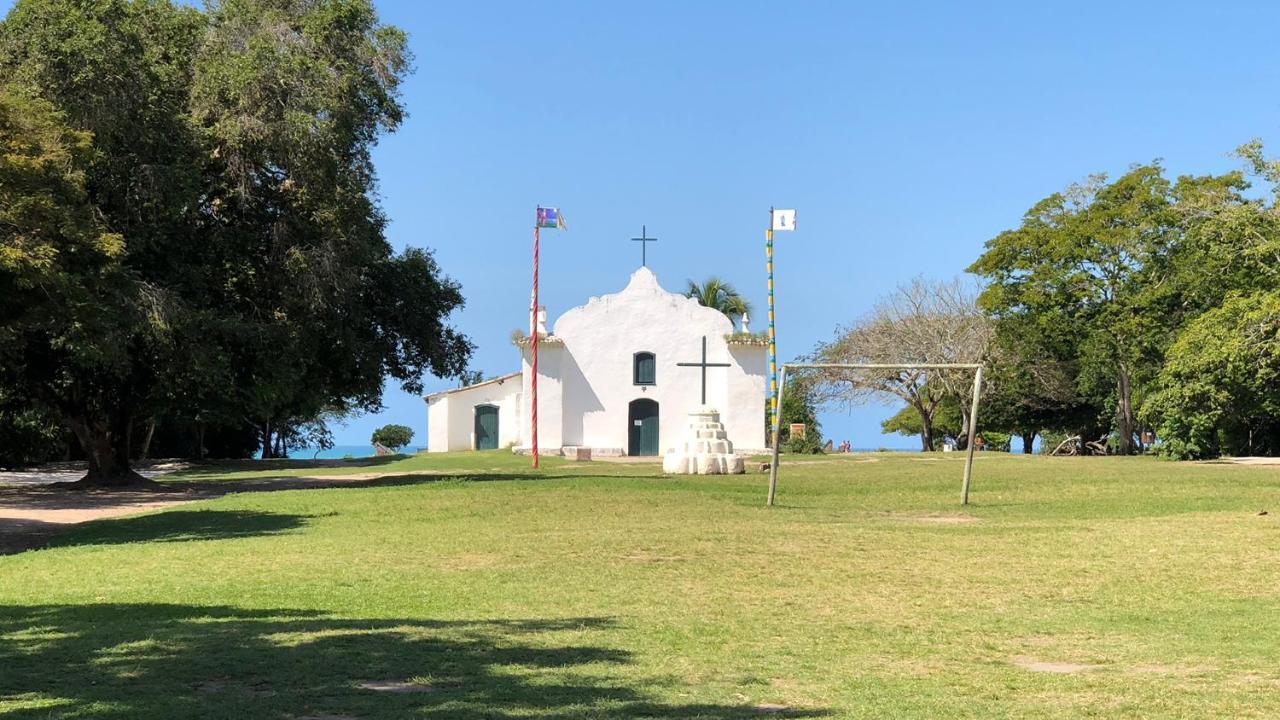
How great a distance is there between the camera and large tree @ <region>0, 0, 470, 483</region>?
2747 centimetres

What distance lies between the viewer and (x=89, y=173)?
28.1m

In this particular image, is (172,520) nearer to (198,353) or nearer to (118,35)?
(198,353)

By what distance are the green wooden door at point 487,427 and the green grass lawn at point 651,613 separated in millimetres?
34620

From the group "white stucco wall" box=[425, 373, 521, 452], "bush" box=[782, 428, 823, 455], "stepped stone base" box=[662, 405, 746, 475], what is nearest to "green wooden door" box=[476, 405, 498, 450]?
"white stucco wall" box=[425, 373, 521, 452]

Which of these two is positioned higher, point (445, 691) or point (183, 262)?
point (183, 262)

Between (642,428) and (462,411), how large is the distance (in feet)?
32.2

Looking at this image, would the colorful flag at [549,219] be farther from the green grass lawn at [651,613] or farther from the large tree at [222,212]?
the green grass lawn at [651,613]

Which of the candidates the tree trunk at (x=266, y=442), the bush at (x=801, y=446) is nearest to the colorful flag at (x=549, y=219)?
the bush at (x=801, y=446)

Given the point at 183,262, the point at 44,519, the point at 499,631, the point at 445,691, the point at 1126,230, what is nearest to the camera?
the point at 445,691

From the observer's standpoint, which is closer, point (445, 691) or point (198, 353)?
point (445, 691)

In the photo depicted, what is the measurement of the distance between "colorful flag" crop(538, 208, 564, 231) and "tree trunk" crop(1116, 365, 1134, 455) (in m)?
23.1

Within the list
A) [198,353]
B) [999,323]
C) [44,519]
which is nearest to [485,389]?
[999,323]

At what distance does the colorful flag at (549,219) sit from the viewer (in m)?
40.1

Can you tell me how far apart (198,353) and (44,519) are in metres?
5.27
